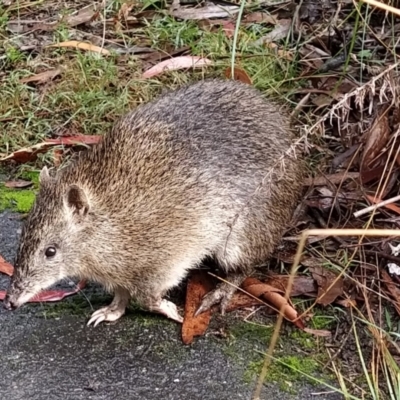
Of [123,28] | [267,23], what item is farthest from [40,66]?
[267,23]

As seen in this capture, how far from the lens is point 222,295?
4812 millimetres

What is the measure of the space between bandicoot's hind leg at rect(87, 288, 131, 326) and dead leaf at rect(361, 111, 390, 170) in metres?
1.42

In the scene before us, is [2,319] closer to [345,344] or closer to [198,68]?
[345,344]

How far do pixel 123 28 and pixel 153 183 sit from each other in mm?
2533

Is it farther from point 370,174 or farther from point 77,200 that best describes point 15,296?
point 370,174

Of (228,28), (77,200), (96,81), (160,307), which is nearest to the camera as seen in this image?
(77,200)

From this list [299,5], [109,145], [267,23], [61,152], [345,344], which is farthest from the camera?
[267,23]

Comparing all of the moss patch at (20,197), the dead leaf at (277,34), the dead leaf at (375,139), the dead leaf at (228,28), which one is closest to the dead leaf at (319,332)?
the dead leaf at (375,139)

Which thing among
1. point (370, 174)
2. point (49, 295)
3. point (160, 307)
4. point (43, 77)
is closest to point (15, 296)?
point (49, 295)

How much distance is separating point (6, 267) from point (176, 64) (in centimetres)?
204

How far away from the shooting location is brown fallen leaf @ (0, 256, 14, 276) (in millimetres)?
5043

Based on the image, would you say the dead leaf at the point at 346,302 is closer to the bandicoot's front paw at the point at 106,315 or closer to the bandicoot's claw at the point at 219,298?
the bandicoot's claw at the point at 219,298

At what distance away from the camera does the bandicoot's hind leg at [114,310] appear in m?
4.69

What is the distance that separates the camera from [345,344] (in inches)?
176
